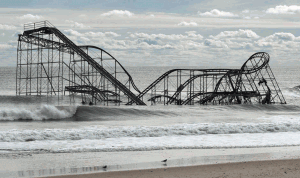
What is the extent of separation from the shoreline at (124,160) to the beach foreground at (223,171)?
4.0 inches

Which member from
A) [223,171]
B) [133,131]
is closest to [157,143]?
[133,131]

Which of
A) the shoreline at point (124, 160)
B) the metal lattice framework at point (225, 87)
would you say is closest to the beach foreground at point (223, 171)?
the shoreline at point (124, 160)

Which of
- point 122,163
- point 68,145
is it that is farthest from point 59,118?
point 122,163

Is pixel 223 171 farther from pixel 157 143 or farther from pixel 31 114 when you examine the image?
pixel 31 114

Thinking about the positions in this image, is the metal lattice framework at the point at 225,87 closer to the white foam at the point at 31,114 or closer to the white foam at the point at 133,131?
the white foam at the point at 31,114

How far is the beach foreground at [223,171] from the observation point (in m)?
8.82

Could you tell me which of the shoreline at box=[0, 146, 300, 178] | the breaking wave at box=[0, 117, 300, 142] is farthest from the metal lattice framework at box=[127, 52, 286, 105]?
the shoreline at box=[0, 146, 300, 178]

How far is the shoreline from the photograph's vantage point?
9.16 m

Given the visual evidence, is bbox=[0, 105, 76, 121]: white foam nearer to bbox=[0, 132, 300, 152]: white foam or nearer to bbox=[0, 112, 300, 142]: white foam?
bbox=[0, 112, 300, 142]: white foam

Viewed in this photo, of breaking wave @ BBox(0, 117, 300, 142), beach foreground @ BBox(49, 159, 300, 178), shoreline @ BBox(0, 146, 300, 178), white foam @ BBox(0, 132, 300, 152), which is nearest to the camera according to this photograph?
beach foreground @ BBox(49, 159, 300, 178)

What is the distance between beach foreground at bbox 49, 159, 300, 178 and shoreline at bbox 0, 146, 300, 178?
10 cm

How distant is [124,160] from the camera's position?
34.6ft

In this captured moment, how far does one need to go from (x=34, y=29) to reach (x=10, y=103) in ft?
46.0

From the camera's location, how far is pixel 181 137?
15836 mm
